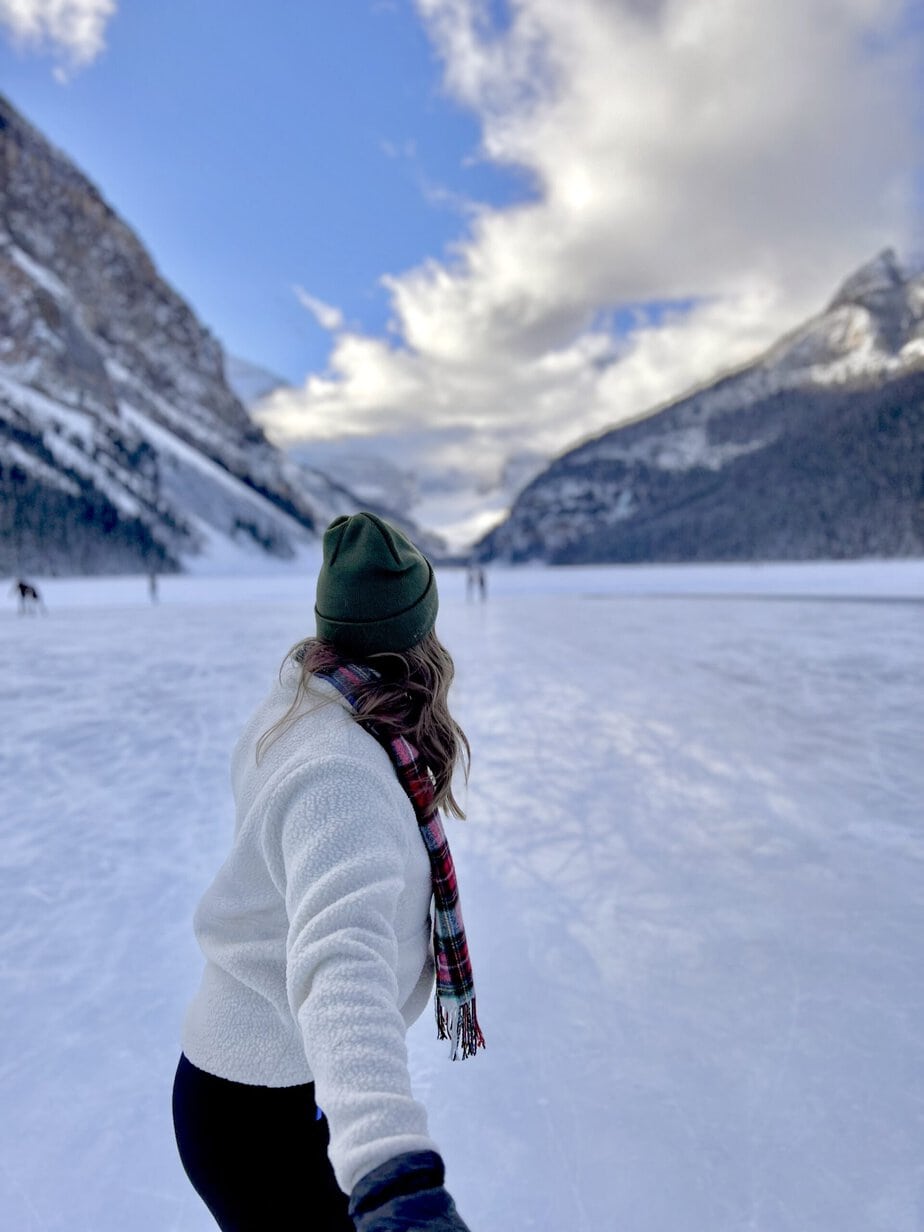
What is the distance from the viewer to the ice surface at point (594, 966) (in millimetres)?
1965

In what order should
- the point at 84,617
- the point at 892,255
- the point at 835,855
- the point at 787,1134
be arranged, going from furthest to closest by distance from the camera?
the point at 892,255
the point at 84,617
the point at 835,855
the point at 787,1134

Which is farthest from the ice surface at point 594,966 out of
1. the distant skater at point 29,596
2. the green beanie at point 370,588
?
the distant skater at point 29,596

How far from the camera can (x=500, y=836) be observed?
4.32 meters

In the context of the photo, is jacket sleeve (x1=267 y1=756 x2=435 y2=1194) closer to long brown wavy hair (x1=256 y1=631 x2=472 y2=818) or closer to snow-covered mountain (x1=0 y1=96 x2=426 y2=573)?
long brown wavy hair (x1=256 y1=631 x2=472 y2=818)

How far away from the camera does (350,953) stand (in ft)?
2.85

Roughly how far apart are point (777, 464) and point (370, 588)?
124m

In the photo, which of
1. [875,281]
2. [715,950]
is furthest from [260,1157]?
[875,281]

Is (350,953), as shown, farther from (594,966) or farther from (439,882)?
(594,966)

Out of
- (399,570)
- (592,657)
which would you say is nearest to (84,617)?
(592,657)

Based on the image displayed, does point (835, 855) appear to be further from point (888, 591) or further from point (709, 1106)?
point (888, 591)

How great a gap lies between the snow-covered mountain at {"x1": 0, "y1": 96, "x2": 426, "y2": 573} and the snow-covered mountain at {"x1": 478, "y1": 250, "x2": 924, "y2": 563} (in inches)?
1960

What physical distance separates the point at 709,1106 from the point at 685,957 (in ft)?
2.65

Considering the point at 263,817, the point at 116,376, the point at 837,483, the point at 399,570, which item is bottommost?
the point at 263,817

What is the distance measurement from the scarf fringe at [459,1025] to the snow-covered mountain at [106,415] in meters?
75.6
